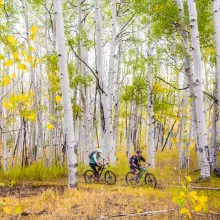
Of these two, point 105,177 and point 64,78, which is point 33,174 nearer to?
point 105,177

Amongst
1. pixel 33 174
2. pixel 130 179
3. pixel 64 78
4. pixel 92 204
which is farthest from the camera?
pixel 33 174

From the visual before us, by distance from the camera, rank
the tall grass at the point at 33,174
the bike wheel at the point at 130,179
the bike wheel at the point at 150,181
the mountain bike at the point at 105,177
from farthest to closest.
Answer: the tall grass at the point at 33,174, the mountain bike at the point at 105,177, the bike wheel at the point at 130,179, the bike wheel at the point at 150,181

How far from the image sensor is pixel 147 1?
1005 centimetres

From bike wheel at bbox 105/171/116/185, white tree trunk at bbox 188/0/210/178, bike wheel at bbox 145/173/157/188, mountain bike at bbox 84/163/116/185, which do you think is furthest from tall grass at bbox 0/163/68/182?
white tree trunk at bbox 188/0/210/178

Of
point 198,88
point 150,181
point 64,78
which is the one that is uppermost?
point 64,78

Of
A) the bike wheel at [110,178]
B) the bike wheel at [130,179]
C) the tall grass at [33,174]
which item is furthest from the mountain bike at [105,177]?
the tall grass at [33,174]

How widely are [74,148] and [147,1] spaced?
6.17m

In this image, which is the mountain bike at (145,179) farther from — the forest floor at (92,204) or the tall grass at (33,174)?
the tall grass at (33,174)

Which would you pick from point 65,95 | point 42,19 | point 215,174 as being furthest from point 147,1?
point 42,19

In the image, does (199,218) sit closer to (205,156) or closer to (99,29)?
(205,156)

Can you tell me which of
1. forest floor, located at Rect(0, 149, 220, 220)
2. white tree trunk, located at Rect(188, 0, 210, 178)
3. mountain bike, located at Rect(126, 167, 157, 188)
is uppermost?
white tree trunk, located at Rect(188, 0, 210, 178)

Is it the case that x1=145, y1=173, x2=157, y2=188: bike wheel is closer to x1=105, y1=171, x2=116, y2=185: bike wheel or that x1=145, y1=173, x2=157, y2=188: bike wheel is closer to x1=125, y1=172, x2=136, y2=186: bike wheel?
x1=125, y1=172, x2=136, y2=186: bike wheel

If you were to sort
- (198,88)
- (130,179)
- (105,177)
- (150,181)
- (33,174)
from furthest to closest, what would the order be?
(33,174) < (105,177) < (130,179) < (150,181) < (198,88)

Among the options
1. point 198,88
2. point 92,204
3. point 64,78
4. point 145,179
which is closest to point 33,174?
point 145,179
